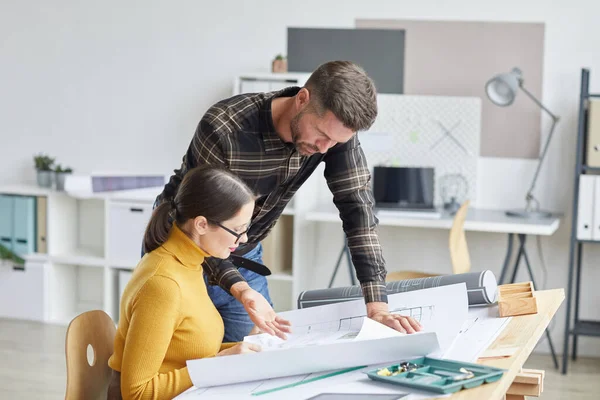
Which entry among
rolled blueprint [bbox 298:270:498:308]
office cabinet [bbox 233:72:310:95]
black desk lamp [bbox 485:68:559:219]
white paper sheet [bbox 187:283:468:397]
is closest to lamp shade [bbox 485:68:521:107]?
black desk lamp [bbox 485:68:559:219]

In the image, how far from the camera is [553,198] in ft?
13.9

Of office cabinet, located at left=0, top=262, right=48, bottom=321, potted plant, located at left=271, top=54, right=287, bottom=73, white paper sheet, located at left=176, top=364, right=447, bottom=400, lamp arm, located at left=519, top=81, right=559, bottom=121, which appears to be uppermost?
potted plant, located at left=271, top=54, right=287, bottom=73

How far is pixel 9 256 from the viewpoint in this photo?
4.62m

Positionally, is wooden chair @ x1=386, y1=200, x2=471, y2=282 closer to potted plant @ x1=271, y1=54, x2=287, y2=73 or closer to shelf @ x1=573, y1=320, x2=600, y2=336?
shelf @ x1=573, y1=320, x2=600, y2=336

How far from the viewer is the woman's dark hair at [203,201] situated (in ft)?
5.32

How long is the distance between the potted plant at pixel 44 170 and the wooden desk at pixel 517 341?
3391 millimetres

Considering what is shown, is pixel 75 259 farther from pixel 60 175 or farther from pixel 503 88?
pixel 503 88

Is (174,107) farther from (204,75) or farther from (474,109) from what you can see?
(474,109)

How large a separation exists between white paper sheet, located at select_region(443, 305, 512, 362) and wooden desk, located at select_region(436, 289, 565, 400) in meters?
0.02

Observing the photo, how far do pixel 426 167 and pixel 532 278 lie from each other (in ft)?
2.56

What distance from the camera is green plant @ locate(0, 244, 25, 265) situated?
4617 mm

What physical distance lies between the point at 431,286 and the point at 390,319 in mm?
223

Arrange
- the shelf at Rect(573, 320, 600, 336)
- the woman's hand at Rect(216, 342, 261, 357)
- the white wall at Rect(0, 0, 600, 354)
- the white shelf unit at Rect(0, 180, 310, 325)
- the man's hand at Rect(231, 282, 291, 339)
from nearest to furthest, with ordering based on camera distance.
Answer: the woman's hand at Rect(216, 342, 261, 357)
the man's hand at Rect(231, 282, 291, 339)
the shelf at Rect(573, 320, 600, 336)
the white wall at Rect(0, 0, 600, 354)
the white shelf unit at Rect(0, 180, 310, 325)

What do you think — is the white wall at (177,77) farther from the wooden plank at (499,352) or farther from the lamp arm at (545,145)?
the wooden plank at (499,352)
